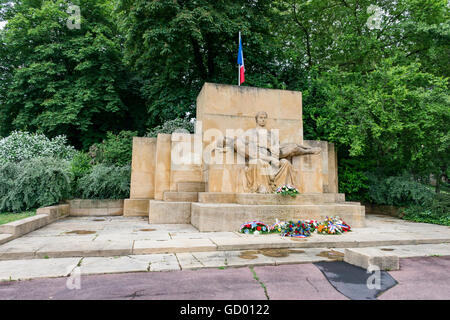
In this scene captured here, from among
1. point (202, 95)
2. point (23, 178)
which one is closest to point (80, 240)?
point (23, 178)

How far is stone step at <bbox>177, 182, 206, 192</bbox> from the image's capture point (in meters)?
10.3

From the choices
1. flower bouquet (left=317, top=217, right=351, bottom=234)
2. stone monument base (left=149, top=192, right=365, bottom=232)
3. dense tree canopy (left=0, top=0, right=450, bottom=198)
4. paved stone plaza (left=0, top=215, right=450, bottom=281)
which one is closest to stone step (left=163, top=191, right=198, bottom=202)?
stone monument base (left=149, top=192, right=365, bottom=232)

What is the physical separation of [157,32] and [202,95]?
5505 millimetres

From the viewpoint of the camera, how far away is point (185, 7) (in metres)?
15.1

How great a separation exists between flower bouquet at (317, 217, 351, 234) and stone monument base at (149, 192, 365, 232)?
389 millimetres

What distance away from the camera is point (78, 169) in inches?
482

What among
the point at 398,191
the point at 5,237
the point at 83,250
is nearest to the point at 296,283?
the point at 83,250

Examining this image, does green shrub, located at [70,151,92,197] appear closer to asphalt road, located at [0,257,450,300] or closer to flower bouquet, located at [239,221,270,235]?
flower bouquet, located at [239,221,270,235]

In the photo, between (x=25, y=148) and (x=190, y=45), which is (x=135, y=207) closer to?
(x=25, y=148)

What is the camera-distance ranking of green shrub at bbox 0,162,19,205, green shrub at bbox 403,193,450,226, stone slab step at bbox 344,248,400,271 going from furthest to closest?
green shrub at bbox 403,193,450,226 < green shrub at bbox 0,162,19,205 < stone slab step at bbox 344,248,400,271

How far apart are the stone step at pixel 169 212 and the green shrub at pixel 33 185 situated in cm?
331

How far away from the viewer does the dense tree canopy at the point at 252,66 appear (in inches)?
484
